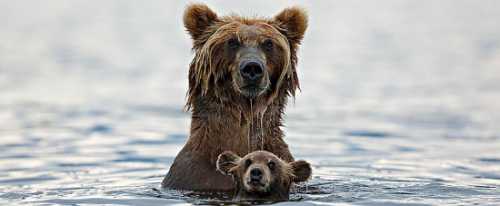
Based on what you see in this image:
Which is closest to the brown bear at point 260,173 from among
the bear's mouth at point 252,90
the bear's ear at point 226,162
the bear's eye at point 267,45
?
the bear's ear at point 226,162

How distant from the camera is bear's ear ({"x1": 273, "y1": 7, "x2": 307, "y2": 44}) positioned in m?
13.5

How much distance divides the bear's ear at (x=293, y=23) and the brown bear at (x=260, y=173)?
5.01 ft

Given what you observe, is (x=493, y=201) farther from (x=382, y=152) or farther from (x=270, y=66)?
(x=382, y=152)

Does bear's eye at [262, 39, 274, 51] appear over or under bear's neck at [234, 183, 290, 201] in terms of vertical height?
over

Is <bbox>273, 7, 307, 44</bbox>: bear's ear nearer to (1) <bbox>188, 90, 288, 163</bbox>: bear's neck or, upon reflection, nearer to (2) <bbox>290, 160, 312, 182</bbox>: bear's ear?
(1) <bbox>188, 90, 288, 163</bbox>: bear's neck

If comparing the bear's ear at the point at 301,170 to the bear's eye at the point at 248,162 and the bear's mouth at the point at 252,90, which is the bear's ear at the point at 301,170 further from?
the bear's mouth at the point at 252,90

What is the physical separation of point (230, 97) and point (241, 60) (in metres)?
0.54

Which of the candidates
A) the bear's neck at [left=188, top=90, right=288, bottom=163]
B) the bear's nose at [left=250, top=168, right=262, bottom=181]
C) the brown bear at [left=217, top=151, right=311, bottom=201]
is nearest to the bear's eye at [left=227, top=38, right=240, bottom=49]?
the bear's neck at [left=188, top=90, right=288, bottom=163]

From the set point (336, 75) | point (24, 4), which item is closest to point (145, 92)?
point (336, 75)

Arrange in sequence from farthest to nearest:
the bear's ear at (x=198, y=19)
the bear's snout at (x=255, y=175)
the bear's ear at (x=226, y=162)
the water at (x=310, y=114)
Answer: the water at (x=310, y=114), the bear's ear at (x=198, y=19), the bear's ear at (x=226, y=162), the bear's snout at (x=255, y=175)

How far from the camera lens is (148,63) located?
134 ft

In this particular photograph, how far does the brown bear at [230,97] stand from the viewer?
507 inches

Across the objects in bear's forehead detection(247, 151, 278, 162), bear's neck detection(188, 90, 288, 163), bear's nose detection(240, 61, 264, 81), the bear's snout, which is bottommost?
the bear's snout

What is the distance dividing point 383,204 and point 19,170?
6.89 metres
